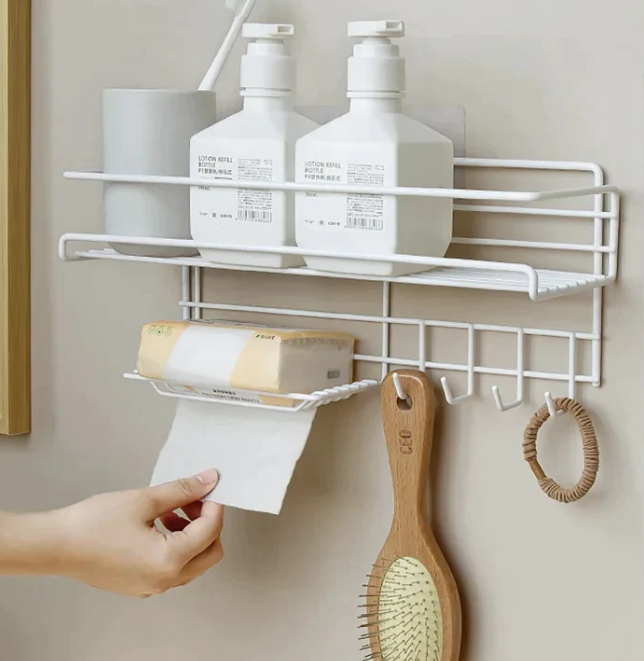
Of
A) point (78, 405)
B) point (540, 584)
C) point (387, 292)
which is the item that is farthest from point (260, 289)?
point (540, 584)

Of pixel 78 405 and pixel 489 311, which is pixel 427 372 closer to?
pixel 489 311

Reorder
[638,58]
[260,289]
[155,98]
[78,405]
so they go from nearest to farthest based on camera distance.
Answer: [638,58] < [155,98] < [260,289] < [78,405]

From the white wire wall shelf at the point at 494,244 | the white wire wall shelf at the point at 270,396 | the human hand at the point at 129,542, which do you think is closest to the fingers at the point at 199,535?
the human hand at the point at 129,542

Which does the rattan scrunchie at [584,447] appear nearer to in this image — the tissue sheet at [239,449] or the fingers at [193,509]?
the tissue sheet at [239,449]

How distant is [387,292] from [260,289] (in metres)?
0.14

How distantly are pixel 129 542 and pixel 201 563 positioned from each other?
3.1 inches

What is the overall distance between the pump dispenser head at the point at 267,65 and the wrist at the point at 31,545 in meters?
0.42

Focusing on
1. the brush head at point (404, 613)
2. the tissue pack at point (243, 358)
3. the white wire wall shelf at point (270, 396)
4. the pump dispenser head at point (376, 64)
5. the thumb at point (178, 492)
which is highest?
the pump dispenser head at point (376, 64)

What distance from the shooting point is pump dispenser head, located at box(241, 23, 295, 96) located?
95cm

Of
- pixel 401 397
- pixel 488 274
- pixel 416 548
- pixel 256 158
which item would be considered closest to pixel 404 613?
pixel 416 548

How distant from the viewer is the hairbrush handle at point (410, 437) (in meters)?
0.98

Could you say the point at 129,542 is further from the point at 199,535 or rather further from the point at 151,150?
the point at 151,150

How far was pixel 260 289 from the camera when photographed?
110 centimetres

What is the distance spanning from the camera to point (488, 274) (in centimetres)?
94
